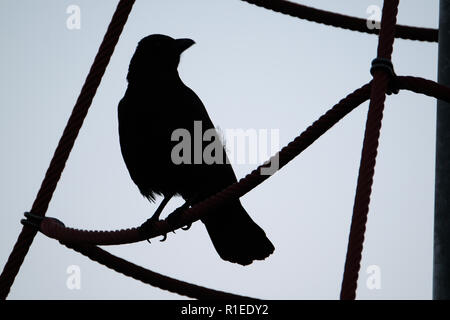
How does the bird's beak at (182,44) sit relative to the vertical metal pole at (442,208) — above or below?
above

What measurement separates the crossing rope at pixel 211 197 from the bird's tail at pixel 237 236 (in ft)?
3.88

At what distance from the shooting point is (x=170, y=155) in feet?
12.1

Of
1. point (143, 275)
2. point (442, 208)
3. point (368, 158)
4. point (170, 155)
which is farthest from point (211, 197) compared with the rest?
point (170, 155)

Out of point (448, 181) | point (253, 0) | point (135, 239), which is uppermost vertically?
point (253, 0)

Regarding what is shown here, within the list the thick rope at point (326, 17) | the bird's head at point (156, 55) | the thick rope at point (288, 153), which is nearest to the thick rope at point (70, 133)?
the thick rope at point (288, 153)

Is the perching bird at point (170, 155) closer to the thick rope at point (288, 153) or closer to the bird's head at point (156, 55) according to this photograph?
the bird's head at point (156, 55)

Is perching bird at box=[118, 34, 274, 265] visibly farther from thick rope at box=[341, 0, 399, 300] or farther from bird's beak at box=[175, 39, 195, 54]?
thick rope at box=[341, 0, 399, 300]

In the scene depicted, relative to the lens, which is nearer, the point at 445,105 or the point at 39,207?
the point at 445,105

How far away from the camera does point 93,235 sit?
225 centimetres

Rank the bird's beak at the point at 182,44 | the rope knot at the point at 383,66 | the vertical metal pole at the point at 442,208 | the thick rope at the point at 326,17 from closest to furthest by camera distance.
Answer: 1. the rope knot at the point at 383,66
2. the vertical metal pole at the point at 442,208
3. the thick rope at the point at 326,17
4. the bird's beak at the point at 182,44

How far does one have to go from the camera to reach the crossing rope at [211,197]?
4.92 ft
